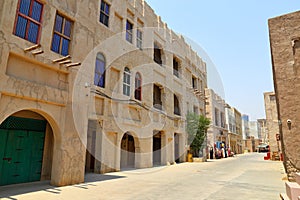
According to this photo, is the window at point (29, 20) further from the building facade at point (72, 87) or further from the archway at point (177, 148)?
the archway at point (177, 148)

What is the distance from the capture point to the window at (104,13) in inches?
507

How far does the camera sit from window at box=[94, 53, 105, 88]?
1184 cm

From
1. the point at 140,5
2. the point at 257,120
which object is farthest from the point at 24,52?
the point at 257,120

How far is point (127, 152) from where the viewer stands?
16.7 meters

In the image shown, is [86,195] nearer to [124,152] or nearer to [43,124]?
[43,124]

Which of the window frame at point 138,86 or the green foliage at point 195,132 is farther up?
the window frame at point 138,86

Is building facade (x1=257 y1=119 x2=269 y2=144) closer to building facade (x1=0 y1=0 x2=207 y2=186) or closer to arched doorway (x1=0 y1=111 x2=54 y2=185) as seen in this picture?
building facade (x1=0 y1=0 x2=207 y2=186)

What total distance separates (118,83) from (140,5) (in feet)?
26.1

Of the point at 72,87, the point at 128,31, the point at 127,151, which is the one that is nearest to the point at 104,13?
the point at 128,31

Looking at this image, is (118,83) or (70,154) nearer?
(70,154)

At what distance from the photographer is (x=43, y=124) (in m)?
9.97

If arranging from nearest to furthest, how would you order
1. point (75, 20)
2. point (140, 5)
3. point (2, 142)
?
point (2, 142), point (75, 20), point (140, 5)

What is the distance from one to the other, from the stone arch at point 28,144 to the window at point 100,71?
3510mm

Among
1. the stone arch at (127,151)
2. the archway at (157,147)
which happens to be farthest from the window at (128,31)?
the archway at (157,147)
